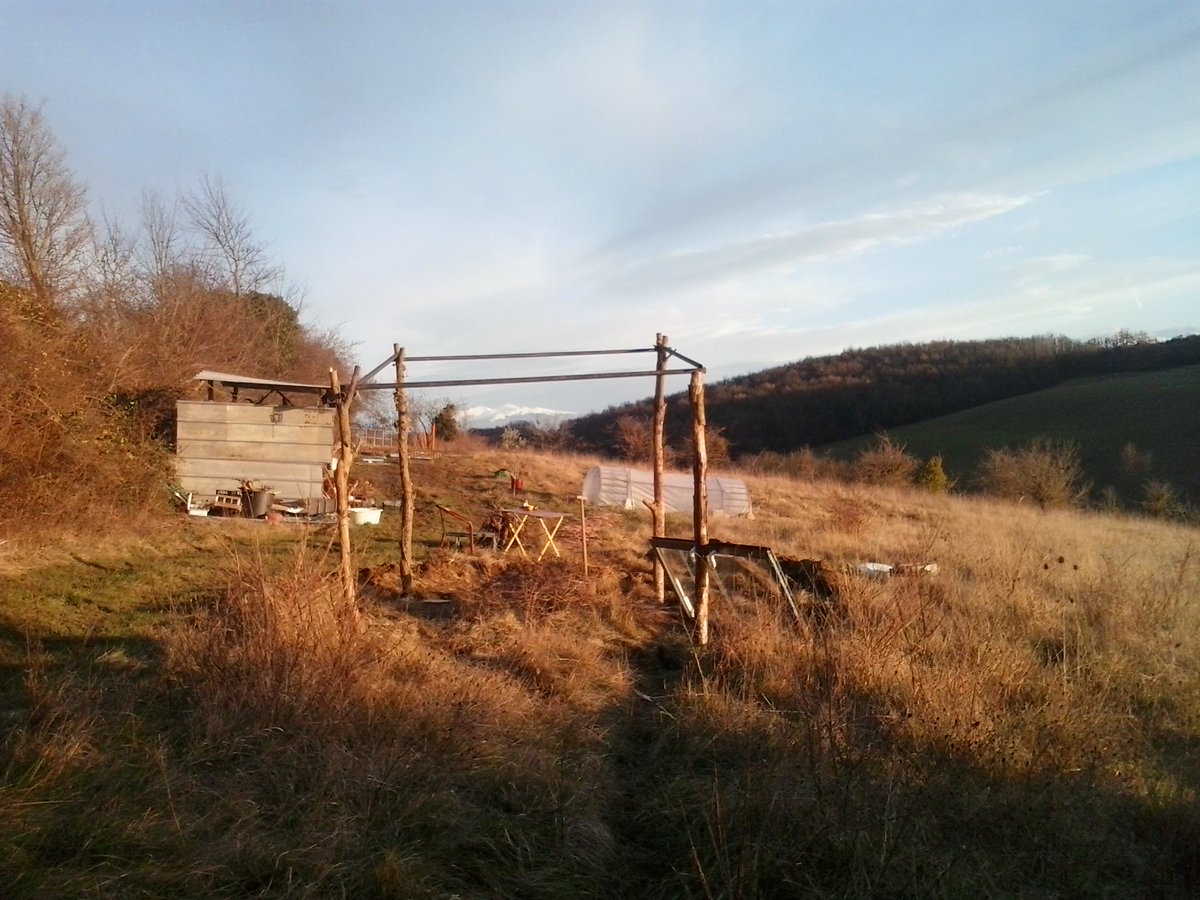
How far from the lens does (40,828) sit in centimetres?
336

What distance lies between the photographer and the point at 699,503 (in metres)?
8.25

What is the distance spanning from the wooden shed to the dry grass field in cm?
675

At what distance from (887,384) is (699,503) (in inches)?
2726

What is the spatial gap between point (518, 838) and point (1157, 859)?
301 centimetres

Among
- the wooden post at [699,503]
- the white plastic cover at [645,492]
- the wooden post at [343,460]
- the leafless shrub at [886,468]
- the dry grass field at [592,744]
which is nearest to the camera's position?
the dry grass field at [592,744]

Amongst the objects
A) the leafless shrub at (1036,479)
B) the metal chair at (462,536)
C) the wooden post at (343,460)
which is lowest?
the leafless shrub at (1036,479)

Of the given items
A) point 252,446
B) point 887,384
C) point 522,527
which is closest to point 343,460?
point 522,527

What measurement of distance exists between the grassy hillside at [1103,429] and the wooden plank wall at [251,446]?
35841 millimetres

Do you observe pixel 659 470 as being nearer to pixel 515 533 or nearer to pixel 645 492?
pixel 515 533

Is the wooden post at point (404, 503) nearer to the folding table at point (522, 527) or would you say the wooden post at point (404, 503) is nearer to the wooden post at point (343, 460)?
the wooden post at point (343, 460)

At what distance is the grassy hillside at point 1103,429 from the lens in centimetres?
4488

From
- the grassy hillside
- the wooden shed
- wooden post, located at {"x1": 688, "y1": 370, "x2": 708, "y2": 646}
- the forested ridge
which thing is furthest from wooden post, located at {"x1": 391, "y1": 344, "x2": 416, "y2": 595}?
the forested ridge

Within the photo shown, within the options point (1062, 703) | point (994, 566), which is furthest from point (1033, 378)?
point (1062, 703)

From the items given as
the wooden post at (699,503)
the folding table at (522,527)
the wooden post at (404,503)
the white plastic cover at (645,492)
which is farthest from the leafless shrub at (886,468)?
the wooden post at (699,503)
